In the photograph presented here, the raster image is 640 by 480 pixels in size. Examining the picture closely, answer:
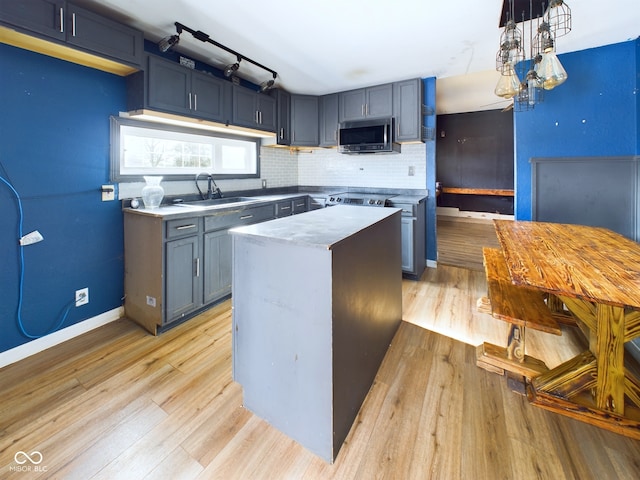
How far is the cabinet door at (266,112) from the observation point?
3.66 meters

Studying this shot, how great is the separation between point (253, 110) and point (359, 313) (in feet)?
9.48

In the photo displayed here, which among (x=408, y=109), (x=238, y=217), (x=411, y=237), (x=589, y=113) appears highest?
(x=408, y=109)

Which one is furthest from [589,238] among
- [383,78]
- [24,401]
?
[24,401]

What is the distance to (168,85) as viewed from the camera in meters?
2.58

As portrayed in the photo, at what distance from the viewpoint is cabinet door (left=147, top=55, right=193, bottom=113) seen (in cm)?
247

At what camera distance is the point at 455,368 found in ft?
6.42

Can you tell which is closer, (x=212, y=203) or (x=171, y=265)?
(x=171, y=265)

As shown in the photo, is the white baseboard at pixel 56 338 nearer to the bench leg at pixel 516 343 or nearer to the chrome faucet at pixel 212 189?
the chrome faucet at pixel 212 189

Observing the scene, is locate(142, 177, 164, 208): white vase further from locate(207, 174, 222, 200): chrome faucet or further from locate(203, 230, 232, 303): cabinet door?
locate(207, 174, 222, 200): chrome faucet

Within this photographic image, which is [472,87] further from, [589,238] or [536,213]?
[589,238]

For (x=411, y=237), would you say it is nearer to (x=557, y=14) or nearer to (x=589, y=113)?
(x=589, y=113)

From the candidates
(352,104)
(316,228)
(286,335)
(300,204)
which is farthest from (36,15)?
(352,104)

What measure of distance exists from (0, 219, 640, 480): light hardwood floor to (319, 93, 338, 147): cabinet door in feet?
10.1

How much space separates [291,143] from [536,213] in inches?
122
